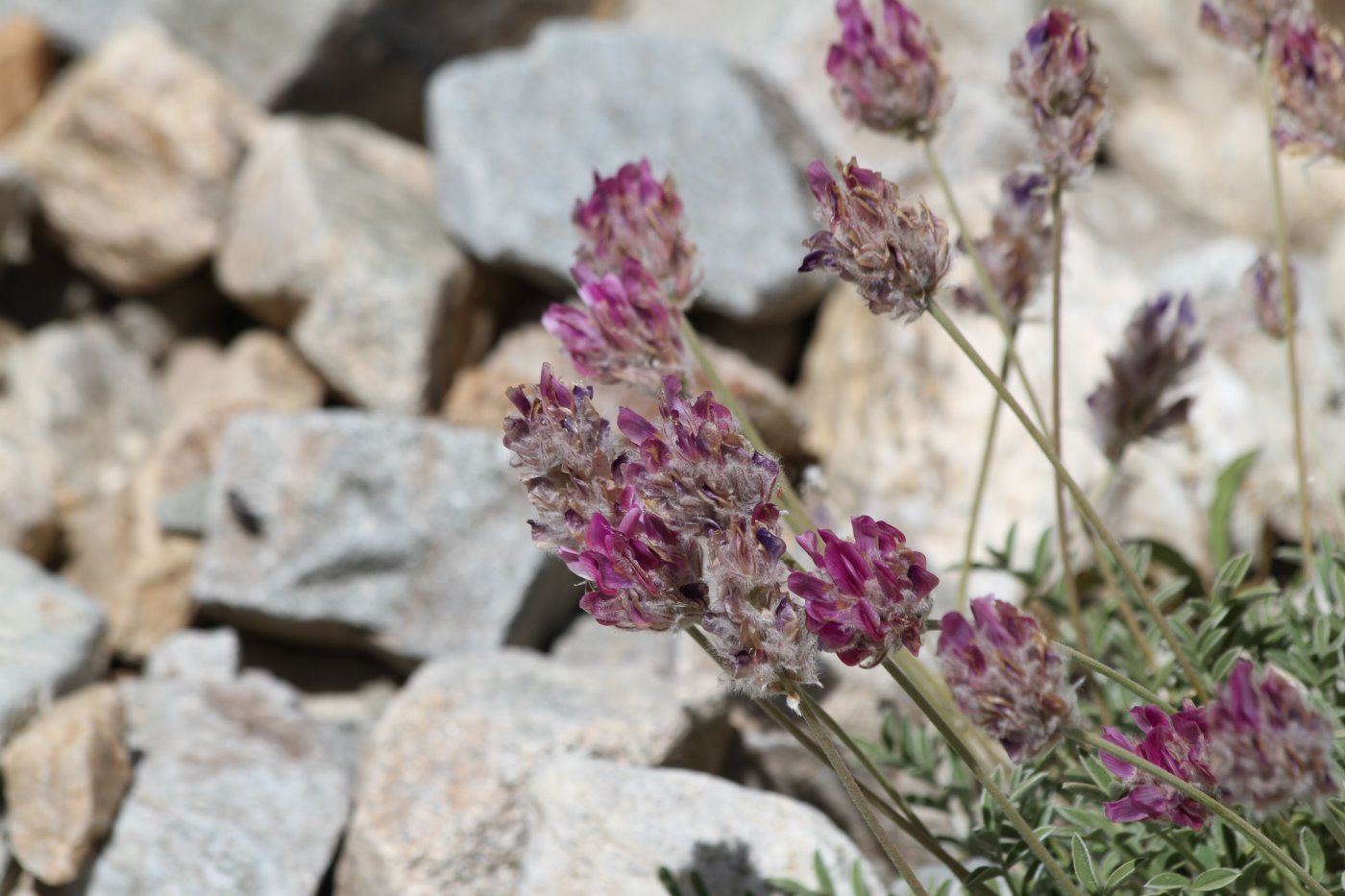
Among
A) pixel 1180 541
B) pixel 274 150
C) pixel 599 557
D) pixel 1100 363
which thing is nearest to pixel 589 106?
pixel 274 150

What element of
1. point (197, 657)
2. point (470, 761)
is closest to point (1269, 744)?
point (470, 761)

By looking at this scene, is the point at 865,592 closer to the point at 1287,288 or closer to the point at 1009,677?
the point at 1009,677

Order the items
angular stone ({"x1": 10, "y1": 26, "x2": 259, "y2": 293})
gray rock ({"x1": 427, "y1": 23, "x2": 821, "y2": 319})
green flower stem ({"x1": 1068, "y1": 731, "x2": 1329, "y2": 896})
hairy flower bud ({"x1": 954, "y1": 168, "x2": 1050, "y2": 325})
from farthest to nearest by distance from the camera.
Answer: angular stone ({"x1": 10, "y1": 26, "x2": 259, "y2": 293}), gray rock ({"x1": 427, "y1": 23, "x2": 821, "y2": 319}), hairy flower bud ({"x1": 954, "y1": 168, "x2": 1050, "y2": 325}), green flower stem ({"x1": 1068, "y1": 731, "x2": 1329, "y2": 896})

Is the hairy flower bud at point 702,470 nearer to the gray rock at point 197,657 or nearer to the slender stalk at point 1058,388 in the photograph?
the slender stalk at point 1058,388

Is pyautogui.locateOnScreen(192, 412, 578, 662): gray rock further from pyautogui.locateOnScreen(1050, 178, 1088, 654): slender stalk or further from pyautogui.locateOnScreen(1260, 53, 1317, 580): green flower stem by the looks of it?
pyautogui.locateOnScreen(1260, 53, 1317, 580): green flower stem

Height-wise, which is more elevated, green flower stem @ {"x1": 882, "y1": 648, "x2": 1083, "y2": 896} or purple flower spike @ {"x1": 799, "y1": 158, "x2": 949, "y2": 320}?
purple flower spike @ {"x1": 799, "y1": 158, "x2": 949, "y2": 320}

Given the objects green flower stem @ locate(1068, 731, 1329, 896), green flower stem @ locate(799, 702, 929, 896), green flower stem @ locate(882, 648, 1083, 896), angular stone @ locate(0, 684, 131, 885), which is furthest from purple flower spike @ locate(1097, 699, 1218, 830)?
angular stone @ locate(0, 684, 131, 885)
